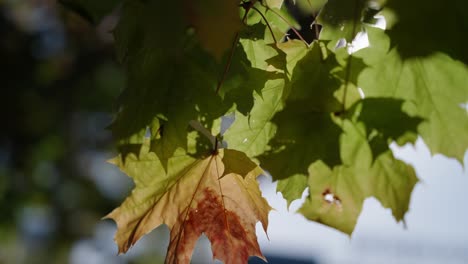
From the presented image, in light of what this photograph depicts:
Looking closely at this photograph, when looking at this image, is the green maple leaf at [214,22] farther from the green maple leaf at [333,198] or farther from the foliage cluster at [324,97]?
the green maple leaf at [333,198]

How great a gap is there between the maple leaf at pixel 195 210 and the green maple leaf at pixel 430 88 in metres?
0.27

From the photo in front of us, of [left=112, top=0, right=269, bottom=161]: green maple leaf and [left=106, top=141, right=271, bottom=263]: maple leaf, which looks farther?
[left=106, top=141, right=271, bottom=263]: maple leaf

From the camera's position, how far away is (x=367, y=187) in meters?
0.69

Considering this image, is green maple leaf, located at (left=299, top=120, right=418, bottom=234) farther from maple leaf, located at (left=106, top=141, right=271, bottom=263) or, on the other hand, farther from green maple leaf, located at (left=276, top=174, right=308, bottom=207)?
maple leaf, located at (left=106, top=141, right=271, bottom=263)

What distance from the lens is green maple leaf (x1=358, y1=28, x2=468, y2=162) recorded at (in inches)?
26.0

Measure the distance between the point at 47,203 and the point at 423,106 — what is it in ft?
15.0

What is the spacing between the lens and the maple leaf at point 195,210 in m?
0.85

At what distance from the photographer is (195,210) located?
86 centimetres

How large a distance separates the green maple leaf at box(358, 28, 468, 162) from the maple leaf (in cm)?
27

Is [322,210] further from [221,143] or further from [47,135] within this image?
[47,135]

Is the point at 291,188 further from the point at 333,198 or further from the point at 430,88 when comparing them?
the point at 430,88

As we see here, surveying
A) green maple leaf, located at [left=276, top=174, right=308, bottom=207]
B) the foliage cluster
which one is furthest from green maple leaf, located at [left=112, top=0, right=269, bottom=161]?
green maple leaf, located at [left=276, top=174, right=308, bottom=207]

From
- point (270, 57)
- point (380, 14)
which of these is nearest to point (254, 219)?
point (270, 57)

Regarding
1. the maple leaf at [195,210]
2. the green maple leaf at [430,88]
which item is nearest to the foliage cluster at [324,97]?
the green maple leaf at [430,88]
